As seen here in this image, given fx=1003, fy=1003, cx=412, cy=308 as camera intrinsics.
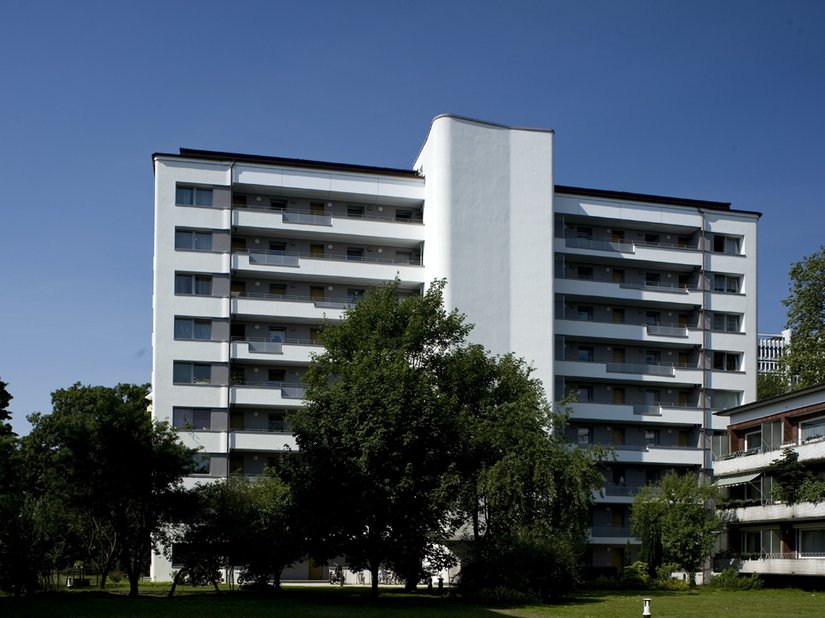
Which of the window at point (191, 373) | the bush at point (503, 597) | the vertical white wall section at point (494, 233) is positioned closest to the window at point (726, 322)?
the vertical white wall section at point (494, 233)

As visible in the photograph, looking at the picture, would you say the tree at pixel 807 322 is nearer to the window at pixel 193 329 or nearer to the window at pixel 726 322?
the window at pixel 726 322

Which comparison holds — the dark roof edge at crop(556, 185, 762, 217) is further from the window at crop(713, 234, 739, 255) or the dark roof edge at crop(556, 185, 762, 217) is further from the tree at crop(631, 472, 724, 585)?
the tree at crop(631, 472, 724, 585)

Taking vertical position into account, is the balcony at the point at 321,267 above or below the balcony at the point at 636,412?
above

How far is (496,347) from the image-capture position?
7206cm

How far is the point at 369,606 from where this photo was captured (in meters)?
→ 38.9

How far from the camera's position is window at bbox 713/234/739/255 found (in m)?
83.8

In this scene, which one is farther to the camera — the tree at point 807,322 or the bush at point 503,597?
the tree at point 807,322

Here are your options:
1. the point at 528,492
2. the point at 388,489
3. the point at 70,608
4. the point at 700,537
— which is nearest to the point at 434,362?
the point at 528,492

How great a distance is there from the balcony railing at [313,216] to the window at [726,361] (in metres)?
27.0

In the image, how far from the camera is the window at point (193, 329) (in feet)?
232

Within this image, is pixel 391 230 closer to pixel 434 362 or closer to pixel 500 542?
pixel 434 362

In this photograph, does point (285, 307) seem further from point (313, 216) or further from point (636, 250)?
point (636, 250)

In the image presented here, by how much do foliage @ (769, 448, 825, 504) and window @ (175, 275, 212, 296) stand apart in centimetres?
3955

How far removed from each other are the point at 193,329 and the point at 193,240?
645cm
